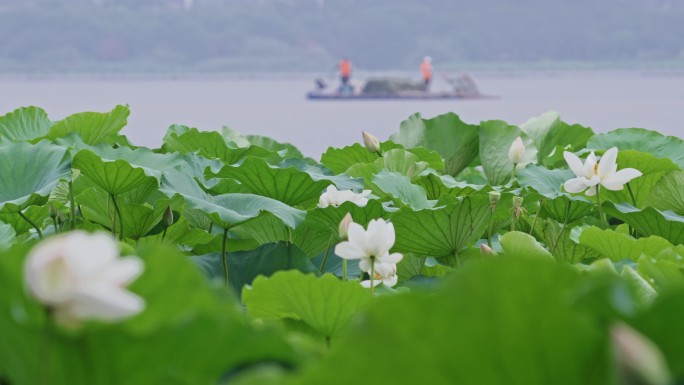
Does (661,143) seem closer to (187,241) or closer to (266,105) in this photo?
(187,241)

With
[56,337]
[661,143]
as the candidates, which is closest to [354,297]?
[56,337]

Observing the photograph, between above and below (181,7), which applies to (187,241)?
above

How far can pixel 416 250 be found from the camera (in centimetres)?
96

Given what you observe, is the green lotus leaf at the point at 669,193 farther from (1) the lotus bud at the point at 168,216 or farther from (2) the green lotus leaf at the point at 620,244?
(1) the lotus bud at the point at 168,216

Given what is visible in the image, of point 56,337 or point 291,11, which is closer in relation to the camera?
point 56,337

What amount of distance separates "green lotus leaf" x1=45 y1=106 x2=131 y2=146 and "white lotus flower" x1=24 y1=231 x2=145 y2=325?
2.85 feet

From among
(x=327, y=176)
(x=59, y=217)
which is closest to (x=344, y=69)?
(x=327, y=176)

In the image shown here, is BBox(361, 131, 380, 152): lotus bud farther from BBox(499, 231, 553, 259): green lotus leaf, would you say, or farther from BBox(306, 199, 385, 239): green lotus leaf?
BBox(499, 231, 553, 259): green lotus leaf

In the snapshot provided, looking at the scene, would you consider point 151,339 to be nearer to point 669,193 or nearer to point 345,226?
point 345,226

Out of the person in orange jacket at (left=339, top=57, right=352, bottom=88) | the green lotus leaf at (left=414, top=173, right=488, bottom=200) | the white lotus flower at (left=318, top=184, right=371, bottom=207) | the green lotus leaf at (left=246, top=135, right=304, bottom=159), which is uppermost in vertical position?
the white lotus flower at (left=318, top=184, right=371, bottom=207)

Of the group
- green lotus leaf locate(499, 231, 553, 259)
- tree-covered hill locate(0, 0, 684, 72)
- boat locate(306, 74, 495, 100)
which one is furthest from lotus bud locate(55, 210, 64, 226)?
tree-covered hill locate(0, 0, 684, 72)

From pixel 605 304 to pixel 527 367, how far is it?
4cm

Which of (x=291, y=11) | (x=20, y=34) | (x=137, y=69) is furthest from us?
(x=291, y=11)

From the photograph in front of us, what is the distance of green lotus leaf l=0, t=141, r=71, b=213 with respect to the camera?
3.16 feet
